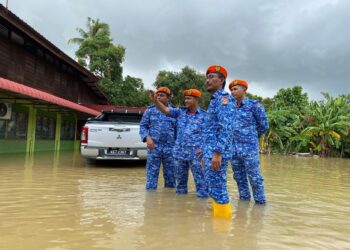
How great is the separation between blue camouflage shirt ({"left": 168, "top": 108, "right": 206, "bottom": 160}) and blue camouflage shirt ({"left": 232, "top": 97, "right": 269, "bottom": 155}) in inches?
22.0

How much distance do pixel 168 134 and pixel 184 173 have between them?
28.7 inches

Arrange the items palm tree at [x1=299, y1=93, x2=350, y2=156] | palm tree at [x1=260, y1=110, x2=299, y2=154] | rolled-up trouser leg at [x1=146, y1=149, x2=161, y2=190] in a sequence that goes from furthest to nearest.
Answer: palm tree at [x1=260, y1=110, x2=299, y2=154]
palm tree at [x1=299, y1=93, x2=350, y2=156]
rolled-up trouser leg at [x1=146, y1=149, x2=161, y2=190]

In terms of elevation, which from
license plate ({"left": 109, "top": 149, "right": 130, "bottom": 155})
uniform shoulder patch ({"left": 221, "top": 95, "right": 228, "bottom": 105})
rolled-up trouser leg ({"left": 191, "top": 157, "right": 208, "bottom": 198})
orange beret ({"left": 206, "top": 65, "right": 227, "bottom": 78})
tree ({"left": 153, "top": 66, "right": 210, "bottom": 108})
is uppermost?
tree ({"left": 153, "top": 66, "right": 210, "bottom": 108})

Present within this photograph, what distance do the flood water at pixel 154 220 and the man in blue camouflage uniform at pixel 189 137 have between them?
1.17ft

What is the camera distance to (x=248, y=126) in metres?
4.65

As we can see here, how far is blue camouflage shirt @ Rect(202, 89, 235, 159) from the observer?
12.3 feet

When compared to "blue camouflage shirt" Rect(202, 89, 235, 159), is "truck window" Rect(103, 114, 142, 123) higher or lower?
higher

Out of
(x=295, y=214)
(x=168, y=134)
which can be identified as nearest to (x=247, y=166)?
(x=295, y=214)

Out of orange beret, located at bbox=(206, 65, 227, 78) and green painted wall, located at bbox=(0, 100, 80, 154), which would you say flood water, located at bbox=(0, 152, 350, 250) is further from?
green painted wall, located at bbox=(0, 100, 80, 154)

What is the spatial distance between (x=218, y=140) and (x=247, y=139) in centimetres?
97

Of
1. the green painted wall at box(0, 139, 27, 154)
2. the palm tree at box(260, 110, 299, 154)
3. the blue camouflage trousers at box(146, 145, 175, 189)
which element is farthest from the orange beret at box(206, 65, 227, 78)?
the palm tree at box(260, 110, 299, 154)

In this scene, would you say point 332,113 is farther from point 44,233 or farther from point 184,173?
point 44,233

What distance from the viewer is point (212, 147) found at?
393 centimetres

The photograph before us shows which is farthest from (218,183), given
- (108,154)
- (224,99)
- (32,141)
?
(32,141)
